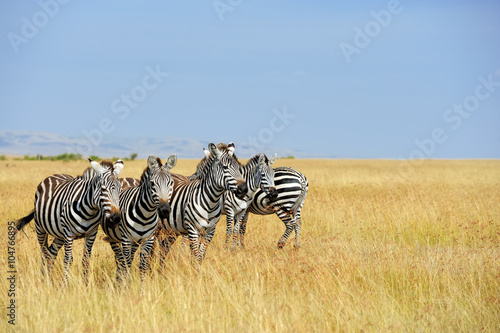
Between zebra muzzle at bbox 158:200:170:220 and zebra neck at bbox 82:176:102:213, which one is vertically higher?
zebra neck at bbox 82:176:102:213

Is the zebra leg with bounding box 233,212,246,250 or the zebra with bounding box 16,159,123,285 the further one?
the zebra leg with bounding box 233,212,246,250

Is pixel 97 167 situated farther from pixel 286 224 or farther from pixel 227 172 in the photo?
pixel 286 224

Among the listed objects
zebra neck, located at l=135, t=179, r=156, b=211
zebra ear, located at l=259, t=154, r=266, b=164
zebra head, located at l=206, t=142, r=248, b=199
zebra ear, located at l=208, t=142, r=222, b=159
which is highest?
zebra ear, located at l=259, t=154, r=266, b=164

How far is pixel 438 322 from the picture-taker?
6535mm

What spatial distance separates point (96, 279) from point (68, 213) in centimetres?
149

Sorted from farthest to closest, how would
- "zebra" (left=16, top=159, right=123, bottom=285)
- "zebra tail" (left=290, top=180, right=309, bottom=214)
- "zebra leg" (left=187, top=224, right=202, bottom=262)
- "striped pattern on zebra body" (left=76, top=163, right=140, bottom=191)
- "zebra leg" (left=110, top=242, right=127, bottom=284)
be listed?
"zebra tail" (left=290, top=180, right=309, bottom=214), "zebra leg" (left=187, top=224, right=202, bottom=262), "striped pattern on zebra body" (left=76, top=163, right=140, bottom=191), "zebra leg" (left=110, top=242, right=127, bottom=284), "zebra" (left=16, top=159, right=123, bottom=285)

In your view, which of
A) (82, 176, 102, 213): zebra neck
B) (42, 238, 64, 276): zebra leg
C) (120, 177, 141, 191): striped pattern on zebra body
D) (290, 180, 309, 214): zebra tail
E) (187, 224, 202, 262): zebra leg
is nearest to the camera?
(82, 176, 102, 213): zebra neck

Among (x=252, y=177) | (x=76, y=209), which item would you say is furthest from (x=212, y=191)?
(x=252, y=177)

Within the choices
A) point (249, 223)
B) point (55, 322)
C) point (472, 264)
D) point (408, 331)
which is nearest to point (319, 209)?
point (249, 223)

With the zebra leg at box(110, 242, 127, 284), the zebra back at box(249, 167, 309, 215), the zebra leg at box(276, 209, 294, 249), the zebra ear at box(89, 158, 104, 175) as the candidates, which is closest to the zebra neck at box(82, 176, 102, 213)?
the zebra ear at box(89, 158, 104, 175)

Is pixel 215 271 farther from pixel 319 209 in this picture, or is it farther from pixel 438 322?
pixel 319 209

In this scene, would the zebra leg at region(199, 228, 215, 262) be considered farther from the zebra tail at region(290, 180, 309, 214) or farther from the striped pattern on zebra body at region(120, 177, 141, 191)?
the zebra tail at region(290, 180, 309, 214)

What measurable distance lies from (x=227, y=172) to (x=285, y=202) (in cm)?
378

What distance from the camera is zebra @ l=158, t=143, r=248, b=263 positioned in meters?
8.08
